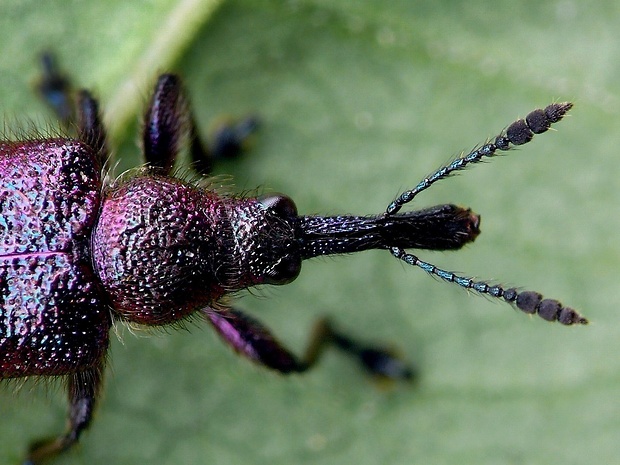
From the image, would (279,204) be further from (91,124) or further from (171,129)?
(91,124)

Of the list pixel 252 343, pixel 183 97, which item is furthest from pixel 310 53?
pixel 252 343

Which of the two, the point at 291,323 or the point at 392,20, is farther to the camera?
the point at 291,323

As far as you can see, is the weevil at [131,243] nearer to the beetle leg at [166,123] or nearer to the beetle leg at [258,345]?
the beetle leg at [166,123]

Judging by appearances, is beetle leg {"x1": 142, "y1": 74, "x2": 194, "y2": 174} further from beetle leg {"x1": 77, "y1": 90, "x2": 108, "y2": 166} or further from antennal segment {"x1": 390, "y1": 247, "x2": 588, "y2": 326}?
antennal segment {"x1": 390, "y1": 247, "x2": 588, "y2": 326}

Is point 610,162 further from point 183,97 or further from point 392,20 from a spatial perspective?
point 183,97

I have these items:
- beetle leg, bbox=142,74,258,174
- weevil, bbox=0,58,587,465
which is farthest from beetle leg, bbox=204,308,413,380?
beetle leg, bbox=142,74,258,174

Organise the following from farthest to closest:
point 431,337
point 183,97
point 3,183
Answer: point 431,337, point 183,97, point 3,183
